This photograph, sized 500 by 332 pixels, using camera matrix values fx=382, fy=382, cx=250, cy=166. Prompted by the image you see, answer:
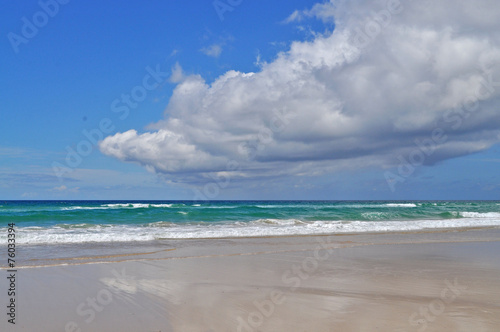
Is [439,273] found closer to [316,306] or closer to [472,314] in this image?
[472,314]

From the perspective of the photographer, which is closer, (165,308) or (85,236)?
(165,308)

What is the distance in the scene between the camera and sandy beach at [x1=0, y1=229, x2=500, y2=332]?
5.31 meters

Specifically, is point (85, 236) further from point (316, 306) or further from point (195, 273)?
point (316, 306)

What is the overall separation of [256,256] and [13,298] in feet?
21.4

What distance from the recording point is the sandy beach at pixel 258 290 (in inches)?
209

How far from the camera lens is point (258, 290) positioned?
720 centimetres

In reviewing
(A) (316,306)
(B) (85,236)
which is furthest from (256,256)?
(B) (85,236)

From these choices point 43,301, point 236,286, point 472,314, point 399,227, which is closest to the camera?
point 472,314

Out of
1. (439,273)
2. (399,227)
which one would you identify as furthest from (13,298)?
(399,227)

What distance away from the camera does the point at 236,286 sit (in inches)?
297

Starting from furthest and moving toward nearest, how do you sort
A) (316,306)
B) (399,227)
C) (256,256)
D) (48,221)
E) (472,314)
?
(48,221) < (399,227) < (256,256) < (316,306) < (472,314)

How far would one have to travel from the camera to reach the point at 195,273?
8875mm

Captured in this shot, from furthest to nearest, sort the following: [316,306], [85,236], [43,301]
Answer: [85,236], [43,301], [316,306]

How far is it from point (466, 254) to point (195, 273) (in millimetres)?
8609
